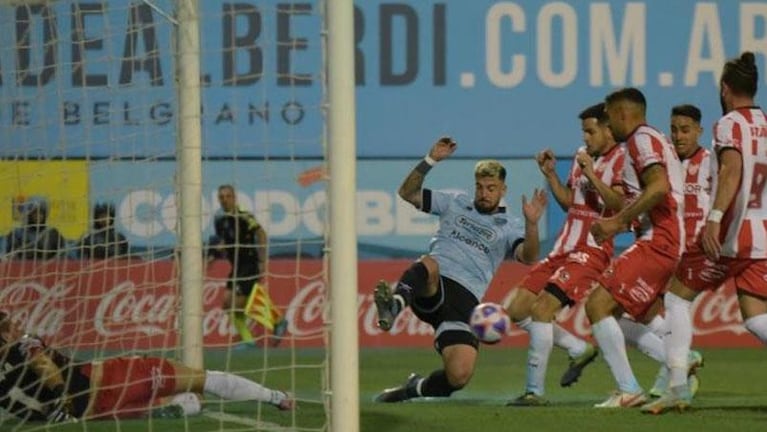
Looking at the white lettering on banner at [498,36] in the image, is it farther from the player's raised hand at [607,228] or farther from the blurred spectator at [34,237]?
the player's raised hand at [607,228]

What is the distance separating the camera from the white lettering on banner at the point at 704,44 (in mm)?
20047

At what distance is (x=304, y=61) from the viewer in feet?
61.2

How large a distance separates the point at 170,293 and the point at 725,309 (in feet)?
29.5

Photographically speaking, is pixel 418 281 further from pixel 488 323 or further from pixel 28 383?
pixel 28 383

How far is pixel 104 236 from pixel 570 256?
10.3 ft

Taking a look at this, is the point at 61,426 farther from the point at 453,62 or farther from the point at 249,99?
the point at 453,62

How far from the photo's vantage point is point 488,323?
1074 cm

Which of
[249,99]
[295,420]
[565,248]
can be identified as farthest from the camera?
[249,99]

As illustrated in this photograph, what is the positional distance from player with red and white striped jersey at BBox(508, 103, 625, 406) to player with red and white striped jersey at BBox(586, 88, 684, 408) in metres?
0.28

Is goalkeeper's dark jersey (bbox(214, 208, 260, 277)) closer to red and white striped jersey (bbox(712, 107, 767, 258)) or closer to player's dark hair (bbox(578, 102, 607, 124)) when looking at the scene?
player's dark hair (bbox(578, 102, 607, 124))

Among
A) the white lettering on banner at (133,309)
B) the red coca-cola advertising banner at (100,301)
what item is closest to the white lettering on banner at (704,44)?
the red coca-cola advertising banner at (100,301)

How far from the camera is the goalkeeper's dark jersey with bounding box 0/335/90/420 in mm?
9086

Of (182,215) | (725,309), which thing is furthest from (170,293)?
(725,309)

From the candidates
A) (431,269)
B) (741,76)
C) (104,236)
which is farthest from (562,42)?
(741,76)
